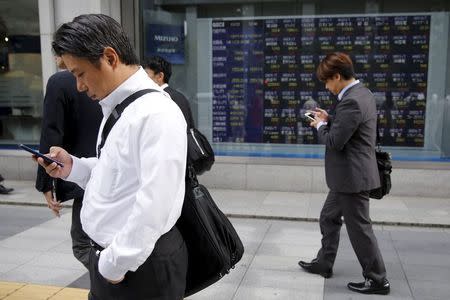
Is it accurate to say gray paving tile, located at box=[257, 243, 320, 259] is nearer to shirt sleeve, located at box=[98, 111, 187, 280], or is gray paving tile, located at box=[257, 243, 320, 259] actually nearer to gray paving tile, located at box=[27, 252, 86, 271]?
gray paving tile, located at box=[27, 252, 86, 271]

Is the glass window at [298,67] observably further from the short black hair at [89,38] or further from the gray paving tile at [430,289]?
the short black hair at [89,38]

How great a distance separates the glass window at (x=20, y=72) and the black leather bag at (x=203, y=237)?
25.3 feet

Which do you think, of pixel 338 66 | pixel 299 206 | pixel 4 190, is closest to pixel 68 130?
pixel 338 66

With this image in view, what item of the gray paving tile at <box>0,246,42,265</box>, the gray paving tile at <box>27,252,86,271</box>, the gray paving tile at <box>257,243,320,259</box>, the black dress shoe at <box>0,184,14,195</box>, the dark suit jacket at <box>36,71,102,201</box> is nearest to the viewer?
the dark suit jacket at <box>36,71,102,201</box>

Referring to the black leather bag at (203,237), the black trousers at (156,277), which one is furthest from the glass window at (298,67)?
the black trousers at (156,277)

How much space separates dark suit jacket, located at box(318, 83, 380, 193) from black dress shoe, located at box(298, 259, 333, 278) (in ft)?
2.72

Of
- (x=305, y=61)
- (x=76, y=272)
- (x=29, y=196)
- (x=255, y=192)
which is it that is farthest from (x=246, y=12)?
(x=76, y=272)

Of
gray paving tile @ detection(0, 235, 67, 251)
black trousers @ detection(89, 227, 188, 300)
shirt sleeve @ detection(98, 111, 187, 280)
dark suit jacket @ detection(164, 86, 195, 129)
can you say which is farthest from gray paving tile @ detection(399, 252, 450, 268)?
shirt sleeve @ detection(98, 111, 187, 280)

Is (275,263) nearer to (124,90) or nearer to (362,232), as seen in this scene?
(362,232)

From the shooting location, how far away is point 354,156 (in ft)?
12.4

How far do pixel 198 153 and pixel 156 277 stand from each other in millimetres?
753

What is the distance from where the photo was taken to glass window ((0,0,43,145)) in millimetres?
8727

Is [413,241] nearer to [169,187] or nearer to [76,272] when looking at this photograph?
[76,272]

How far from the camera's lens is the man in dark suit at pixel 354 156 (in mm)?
3721
